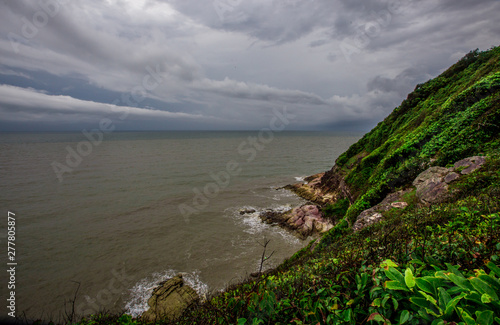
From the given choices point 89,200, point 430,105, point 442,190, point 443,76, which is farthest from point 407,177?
point 89,200

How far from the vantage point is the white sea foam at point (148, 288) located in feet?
39.4

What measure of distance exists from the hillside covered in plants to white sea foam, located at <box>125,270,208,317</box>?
5.85m

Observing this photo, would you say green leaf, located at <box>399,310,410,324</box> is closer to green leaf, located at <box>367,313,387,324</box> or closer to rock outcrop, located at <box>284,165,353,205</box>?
green leaf, located at <box>367,313,387,324</box>

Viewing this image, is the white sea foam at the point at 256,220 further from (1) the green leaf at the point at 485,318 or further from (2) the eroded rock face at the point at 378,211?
(1) the green leaf at the point at 485,318

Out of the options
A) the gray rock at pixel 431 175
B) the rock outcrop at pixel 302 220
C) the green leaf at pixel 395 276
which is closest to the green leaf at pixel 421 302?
the green leaf at pixel 395 276

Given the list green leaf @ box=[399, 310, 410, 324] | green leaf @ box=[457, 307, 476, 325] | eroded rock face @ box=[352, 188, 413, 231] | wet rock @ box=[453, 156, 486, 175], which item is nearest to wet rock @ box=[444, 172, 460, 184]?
wet rock @ box=[453, 156, 486, 175]

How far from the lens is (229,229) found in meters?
20.3

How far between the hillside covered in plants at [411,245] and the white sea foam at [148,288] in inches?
230

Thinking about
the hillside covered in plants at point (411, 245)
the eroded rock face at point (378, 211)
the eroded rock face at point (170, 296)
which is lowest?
the eroded rock face at point (170, 296)

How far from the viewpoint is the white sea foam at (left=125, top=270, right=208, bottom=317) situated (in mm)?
12000

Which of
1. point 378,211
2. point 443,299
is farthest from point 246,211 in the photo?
point 443,299

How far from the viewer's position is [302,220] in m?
19.8

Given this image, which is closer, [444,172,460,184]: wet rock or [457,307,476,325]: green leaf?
[457,307,476,325]: green leaf

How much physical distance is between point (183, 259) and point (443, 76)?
30372mm
